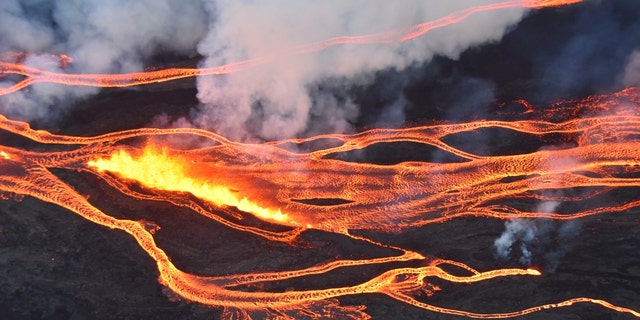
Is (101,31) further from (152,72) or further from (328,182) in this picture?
(328,182)

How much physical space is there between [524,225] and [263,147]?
546cm

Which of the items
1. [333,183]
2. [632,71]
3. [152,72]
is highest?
[632,71]

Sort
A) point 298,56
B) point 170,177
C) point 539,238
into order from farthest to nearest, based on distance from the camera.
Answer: point 298,56 < point 170,177 < point 539,238

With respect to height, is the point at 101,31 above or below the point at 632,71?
below

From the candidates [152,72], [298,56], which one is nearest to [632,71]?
[298,56]

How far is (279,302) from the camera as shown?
9.93 meters

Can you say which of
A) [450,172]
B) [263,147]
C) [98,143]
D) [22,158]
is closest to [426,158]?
[450,172]

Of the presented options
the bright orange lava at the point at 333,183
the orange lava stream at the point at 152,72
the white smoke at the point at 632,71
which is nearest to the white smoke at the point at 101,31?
the orange lava stream at the point at 152,72

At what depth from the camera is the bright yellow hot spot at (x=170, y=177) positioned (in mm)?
11539

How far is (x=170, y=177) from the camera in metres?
12.1

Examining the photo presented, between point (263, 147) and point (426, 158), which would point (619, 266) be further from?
point (263, 147)

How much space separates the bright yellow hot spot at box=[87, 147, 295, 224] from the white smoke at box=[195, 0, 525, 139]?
1.50m

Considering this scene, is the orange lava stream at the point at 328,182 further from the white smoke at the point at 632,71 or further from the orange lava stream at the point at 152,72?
the orange lava stream at the point at 152,72

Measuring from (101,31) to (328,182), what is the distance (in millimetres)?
7670
